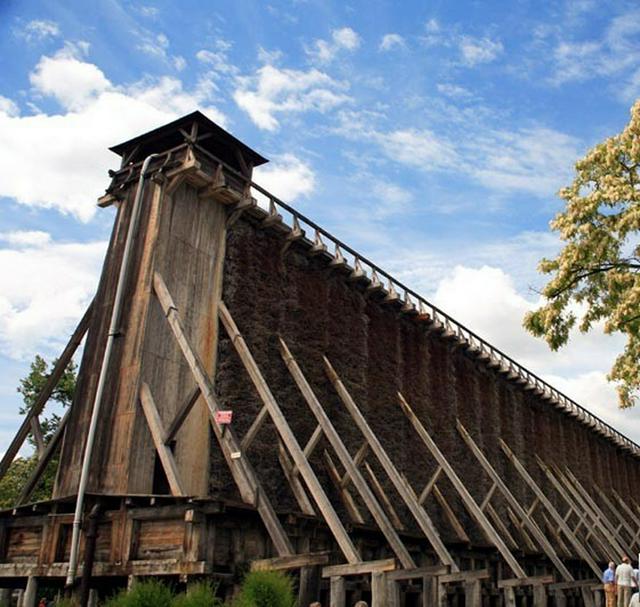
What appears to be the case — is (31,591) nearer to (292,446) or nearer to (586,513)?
(292,446)

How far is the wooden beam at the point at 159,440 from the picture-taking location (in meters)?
12.2

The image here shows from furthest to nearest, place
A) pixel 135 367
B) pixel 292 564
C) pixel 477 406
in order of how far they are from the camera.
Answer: pixel 477 406 → pixel 135 367 → pixel 292 564

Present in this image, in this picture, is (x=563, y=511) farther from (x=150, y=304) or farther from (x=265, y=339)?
(x=150, y=304)

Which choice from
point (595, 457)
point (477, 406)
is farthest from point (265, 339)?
point (595, 457)

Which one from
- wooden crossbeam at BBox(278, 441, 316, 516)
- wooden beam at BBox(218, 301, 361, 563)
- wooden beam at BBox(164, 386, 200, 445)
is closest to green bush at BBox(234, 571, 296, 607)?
wooden beam at BBox(218, 301, 361, 563)

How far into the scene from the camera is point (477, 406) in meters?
27.7

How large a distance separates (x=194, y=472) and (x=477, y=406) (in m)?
15.7

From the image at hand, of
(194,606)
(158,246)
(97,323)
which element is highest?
(158,246)

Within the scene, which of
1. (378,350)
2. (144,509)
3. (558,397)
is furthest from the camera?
(558,397)

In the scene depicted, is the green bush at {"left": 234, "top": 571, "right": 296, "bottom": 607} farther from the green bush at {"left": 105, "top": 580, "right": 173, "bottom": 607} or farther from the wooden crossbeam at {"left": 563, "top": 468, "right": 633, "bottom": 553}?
the wooden crossbeam at {"left": 563, "top": 468, "right": 633, "bottom": 553}

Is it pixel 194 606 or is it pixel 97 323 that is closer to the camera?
pixel 194 606

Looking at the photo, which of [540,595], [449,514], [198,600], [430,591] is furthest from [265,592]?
[449,514]

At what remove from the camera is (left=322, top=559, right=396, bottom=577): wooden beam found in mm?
11227

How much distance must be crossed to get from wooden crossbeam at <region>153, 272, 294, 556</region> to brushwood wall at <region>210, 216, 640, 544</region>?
2.25m
